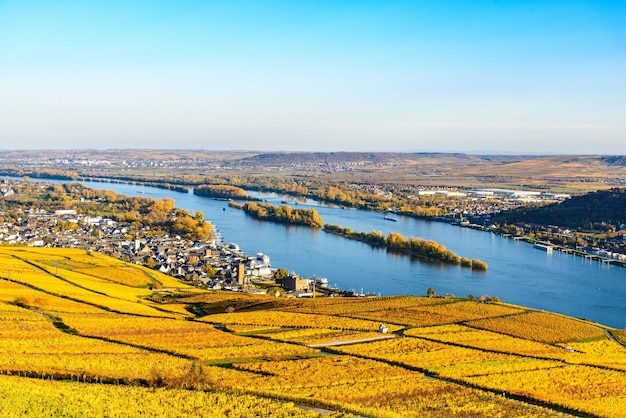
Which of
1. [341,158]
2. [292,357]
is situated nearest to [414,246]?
[292,357]

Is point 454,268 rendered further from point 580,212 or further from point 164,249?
point 580,212

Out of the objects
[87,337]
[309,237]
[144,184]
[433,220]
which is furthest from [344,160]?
[87,337]

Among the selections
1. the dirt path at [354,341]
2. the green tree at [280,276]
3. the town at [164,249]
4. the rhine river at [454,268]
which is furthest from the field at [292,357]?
the green tree at [280,276]

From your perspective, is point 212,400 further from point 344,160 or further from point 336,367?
point 344,160

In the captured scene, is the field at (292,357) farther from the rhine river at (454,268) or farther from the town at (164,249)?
the town at (164,249)

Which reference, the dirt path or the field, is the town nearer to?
the field
